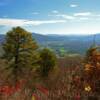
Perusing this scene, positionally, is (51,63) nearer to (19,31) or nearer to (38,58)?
(38,58)

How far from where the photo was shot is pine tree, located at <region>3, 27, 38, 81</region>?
6391 centimetres

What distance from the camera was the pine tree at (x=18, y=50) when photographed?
63906mm

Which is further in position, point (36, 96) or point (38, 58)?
point (38, 58)

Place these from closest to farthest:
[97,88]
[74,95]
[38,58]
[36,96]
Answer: [36,96]
[74,95]
[97,88]
[38,58]

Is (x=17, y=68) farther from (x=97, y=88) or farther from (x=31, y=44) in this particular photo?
(x=97, y=88)

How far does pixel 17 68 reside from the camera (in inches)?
2571

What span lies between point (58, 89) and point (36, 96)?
4.11 ft

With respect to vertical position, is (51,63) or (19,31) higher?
(19,31)

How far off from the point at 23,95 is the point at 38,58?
184 feet

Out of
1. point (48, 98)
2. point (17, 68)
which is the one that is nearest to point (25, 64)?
point (17, 68)

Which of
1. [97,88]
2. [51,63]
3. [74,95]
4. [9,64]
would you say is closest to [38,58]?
[51,63]

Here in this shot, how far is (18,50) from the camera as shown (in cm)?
6575

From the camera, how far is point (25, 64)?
66062 mm

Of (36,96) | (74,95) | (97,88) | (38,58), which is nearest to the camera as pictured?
(36,96)
